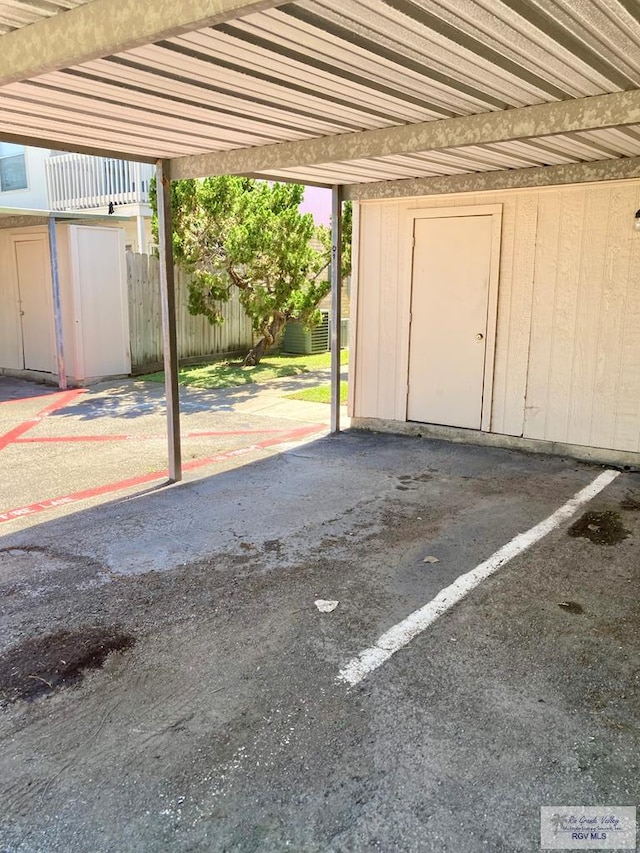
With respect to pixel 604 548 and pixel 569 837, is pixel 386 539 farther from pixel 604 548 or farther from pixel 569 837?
pixel 569 837

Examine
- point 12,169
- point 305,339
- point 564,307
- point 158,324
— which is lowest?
point 305,339

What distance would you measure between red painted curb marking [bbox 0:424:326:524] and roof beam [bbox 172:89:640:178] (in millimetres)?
2695

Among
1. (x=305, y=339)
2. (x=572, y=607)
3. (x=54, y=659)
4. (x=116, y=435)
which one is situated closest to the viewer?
(x=54, y=659)

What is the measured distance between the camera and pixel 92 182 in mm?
15969

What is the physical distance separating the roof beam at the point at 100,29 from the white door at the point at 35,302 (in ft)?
29.2

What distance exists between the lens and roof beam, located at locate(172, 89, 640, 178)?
3893mm

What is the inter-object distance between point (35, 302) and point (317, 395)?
16.8ft

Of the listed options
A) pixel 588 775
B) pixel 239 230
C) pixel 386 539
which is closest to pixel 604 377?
pixel 386 539

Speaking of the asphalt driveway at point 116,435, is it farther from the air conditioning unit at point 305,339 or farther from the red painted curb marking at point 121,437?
the air conditioning unit at point 305,339

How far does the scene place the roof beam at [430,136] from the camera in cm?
389

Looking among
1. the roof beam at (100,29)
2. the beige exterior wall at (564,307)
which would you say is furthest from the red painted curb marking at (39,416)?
the roof beam at (100,29)

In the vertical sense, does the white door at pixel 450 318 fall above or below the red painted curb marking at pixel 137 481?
above

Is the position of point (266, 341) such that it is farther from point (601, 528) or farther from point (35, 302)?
point (601, 528)

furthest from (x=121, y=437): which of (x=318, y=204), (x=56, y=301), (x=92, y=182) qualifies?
(x=92, y=182)
